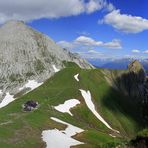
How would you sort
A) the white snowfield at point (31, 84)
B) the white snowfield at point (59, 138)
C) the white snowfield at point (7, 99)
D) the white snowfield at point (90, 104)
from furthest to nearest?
the white snowfield at point (31, 84) < the white snowfield at point (7, 99) < the white snowfield at point (90, 104) < the white snowfield at point (59, 138)

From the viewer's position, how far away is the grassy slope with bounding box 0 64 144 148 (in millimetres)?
77938

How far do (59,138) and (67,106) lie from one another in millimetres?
48794

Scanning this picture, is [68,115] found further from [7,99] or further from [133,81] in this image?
[133,81]

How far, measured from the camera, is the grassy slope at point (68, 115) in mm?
77938

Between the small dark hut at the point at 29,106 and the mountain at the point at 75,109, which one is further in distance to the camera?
the small dark hut at the point at 29,106

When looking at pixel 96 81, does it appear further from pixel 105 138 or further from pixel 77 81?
pixel 105 138

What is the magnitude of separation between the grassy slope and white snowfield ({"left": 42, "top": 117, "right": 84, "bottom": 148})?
184cm

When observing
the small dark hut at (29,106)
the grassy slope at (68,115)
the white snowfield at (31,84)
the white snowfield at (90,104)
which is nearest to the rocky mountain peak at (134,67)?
the grassy slope at (68,115)

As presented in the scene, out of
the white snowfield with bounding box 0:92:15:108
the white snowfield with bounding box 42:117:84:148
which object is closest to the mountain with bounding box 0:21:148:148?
the white snowfield with bounding box 42:117:84:148

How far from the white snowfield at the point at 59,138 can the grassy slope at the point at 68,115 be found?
72.6 inches

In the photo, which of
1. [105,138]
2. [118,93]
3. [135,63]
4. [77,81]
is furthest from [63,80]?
[105,138]

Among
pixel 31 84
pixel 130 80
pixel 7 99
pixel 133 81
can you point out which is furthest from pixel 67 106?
pixel 133 81

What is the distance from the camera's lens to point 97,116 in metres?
137

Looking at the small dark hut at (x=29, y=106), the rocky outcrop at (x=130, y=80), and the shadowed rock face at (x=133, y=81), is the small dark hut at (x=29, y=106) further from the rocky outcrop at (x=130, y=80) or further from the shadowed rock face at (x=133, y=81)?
the shadowed rock face at (x=133, y=81)
